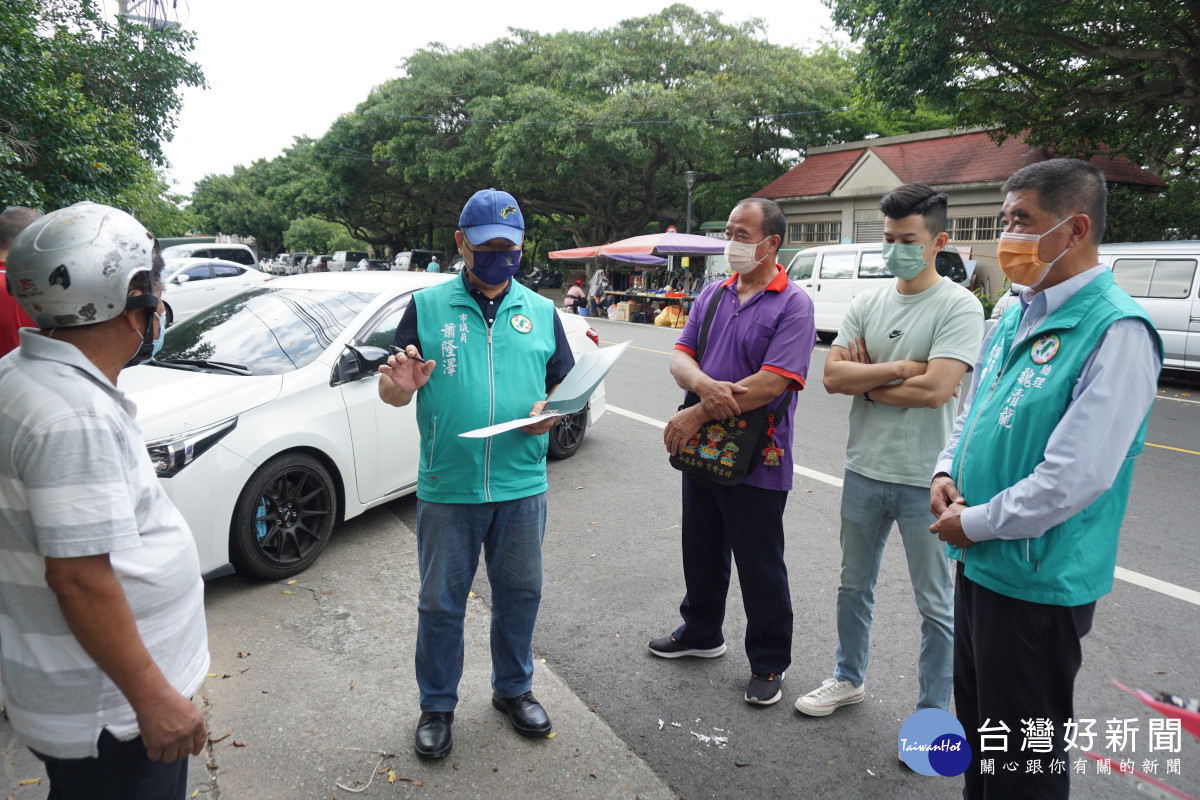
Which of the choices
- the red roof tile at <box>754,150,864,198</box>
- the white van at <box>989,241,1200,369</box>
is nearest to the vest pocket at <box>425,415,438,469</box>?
the white van at <box>989,241,1200,369</box>

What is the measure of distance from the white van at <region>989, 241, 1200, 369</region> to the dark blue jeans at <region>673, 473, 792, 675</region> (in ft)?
30.3

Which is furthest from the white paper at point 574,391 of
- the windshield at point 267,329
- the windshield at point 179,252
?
the windshield at point 179,252

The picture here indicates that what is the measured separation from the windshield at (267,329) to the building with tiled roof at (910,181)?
62.3ft

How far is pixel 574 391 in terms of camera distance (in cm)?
280

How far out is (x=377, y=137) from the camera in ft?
120

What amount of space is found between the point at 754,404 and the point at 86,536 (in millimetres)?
2265

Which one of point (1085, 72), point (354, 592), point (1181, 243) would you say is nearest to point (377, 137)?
point (1085, 72)

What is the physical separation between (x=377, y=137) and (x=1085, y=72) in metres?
31.0

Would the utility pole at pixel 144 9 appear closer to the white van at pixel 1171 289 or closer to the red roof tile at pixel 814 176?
the white van at pixel 1171 289

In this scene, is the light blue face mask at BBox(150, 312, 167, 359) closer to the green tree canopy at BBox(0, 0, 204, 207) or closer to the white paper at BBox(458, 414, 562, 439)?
the white paper at BBox(458, 414, 562, 439)

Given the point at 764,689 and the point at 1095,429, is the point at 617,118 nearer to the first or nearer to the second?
the point at 764,689

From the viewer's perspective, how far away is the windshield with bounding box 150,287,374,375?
14.9 ft

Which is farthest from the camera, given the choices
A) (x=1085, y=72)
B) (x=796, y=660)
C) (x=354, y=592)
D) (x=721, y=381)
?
(x=1085, y=72)

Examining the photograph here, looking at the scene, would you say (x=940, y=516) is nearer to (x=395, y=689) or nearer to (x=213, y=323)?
(x=395, y=689)
